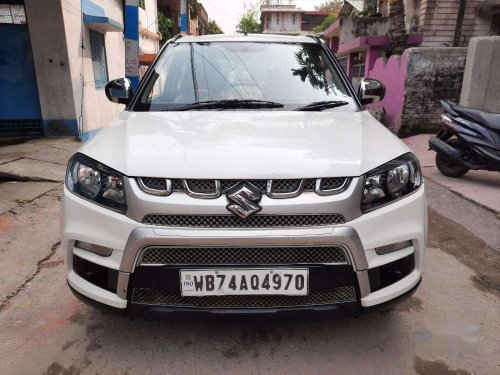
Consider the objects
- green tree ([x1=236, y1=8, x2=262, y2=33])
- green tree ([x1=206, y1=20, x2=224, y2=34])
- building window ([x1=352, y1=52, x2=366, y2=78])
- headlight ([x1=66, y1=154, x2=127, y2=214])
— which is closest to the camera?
headlight ([x1=66, y1=154, x2=127, y2=214])

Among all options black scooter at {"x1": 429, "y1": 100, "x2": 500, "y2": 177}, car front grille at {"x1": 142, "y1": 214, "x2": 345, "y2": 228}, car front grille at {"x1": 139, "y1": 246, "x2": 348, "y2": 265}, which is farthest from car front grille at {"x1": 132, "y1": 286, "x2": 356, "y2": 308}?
black scooter at {"x1": 429, "y1": 100, "x2": 500, "y2": 177}

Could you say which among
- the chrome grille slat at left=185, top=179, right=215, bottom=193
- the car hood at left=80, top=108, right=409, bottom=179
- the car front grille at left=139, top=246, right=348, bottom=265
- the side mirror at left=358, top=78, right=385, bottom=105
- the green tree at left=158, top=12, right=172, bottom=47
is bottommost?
the car front grille at left=139, top=246, right=348, bottom=265

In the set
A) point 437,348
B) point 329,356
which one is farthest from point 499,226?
point 329,356

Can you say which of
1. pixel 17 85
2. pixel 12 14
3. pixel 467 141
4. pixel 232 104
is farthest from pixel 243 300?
pixel 12 14

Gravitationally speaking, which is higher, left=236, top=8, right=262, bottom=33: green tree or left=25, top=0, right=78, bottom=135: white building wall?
left=236, top=8, right=262, bottom=33: green tree

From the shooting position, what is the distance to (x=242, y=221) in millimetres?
1746

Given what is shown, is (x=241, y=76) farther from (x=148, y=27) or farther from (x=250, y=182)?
(x=148, y=27)

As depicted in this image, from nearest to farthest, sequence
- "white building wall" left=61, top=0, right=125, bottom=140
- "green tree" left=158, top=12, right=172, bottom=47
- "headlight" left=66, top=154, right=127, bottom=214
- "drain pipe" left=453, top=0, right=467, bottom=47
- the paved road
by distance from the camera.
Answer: "headlight" left=66, top=154, right=127, bottom=214
the paved road
"white building wall" left=61, top=0, right=125, bottom=140
"drain pipe" left=453, top=0, right=467, bottom=47
"green tree" left=158, top=12, right=172, bottom=47

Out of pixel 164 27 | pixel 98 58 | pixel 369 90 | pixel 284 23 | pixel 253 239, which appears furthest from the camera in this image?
pixel 284 23

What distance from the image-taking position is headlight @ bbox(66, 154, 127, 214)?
5.99ft

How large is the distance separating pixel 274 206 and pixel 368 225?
415 millimetres

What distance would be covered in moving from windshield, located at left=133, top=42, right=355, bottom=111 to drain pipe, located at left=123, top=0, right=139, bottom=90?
4.36 m

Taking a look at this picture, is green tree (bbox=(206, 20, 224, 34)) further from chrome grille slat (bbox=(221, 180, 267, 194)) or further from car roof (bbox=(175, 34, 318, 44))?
chrome grille slat (bbox=(221, 180, 267, 194))

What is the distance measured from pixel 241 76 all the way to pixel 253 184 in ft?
4.41
